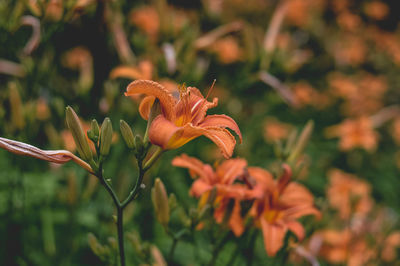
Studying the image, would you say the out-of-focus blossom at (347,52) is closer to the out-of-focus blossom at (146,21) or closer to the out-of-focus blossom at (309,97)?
the out-of-focus blossom at (309,97)

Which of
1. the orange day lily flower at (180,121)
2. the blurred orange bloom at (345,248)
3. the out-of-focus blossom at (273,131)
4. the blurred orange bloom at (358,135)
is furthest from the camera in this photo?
the out-of-focus blossom at (273,131)

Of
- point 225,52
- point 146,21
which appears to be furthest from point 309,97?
point 146,21

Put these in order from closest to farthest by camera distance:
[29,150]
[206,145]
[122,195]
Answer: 1. [29,150]
2. [122,195]
3. [206,145]

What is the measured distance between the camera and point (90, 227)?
229 centimetres

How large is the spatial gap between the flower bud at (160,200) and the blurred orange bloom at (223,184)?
4.2 inches

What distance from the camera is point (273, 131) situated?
13.7 ft

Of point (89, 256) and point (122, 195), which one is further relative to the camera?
point (89, 256)

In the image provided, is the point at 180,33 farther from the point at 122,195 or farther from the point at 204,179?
the point at 204,179

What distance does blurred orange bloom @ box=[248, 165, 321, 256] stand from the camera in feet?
5.11

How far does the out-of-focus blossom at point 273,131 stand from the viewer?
401 centimetres

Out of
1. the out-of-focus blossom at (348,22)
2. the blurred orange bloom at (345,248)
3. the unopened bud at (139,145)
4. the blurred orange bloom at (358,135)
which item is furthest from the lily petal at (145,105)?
the out-of-focus blossom at (348,22)

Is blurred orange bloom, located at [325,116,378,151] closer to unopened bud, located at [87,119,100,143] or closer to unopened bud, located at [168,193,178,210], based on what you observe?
unopened bud, located at [168,193,178,210]

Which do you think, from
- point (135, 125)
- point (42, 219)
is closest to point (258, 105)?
point (135, 125)

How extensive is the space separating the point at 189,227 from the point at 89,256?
3.71ft
